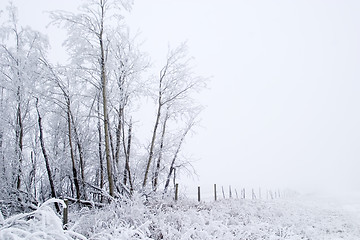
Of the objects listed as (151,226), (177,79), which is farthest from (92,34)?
(151,226)

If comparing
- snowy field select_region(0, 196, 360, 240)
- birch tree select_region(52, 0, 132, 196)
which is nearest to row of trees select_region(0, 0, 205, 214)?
birch tree select_region(52, 0, 132, 196)

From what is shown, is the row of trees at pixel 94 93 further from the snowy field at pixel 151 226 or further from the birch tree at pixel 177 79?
the snowy field at pixel 151 226

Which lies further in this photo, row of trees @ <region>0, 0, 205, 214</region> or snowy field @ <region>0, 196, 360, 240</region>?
row of trees @ <region>0, 0, 205, 214</region>

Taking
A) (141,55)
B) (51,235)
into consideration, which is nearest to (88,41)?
(141,55)

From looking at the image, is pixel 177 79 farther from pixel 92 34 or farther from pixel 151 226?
pixel 151 226

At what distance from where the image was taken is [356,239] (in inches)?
412

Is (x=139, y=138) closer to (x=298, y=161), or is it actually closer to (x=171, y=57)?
(x=171, y=57)

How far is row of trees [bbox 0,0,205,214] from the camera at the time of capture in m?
10.7

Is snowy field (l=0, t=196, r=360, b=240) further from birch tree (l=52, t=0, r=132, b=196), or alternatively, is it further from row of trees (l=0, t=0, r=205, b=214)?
birch tree (l=52, t=0, r=132, b=196)

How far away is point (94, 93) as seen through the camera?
1220 cm

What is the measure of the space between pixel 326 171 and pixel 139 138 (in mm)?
163800

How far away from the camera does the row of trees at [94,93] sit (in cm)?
1067

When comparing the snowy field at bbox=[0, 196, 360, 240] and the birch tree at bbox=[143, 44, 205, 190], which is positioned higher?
the birch tree at bbox=[143, 44, 205, 190]

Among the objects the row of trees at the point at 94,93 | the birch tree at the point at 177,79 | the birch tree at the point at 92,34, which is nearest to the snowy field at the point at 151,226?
the row of trees at the point at 94,93
